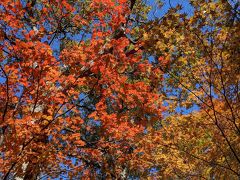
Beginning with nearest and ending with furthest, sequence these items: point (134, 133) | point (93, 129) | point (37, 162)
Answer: point (37, 162), point (134, 133), point (93, 129)

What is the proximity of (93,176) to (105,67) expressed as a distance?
7.14m

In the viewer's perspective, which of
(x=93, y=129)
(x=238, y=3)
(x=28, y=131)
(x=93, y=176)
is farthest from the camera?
(x=93, y=129)

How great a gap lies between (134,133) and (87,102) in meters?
8.25

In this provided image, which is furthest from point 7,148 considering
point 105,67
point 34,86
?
point 105,67

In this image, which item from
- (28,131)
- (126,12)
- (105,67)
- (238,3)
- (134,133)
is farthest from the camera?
(126,12)

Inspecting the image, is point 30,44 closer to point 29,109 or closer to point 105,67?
point 29,109

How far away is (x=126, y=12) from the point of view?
13.0 meters

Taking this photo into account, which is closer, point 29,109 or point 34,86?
point 34,86

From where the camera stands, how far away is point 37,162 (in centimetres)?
837

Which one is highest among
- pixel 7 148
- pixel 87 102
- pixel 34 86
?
pixel 87 102

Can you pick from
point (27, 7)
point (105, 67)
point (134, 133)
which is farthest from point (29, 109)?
point (27, 7)

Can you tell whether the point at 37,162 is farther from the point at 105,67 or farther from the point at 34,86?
the point at 105,67

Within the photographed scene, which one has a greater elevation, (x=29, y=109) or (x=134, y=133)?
(x=134, y=133)

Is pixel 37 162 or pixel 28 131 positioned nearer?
pixel 28 131
